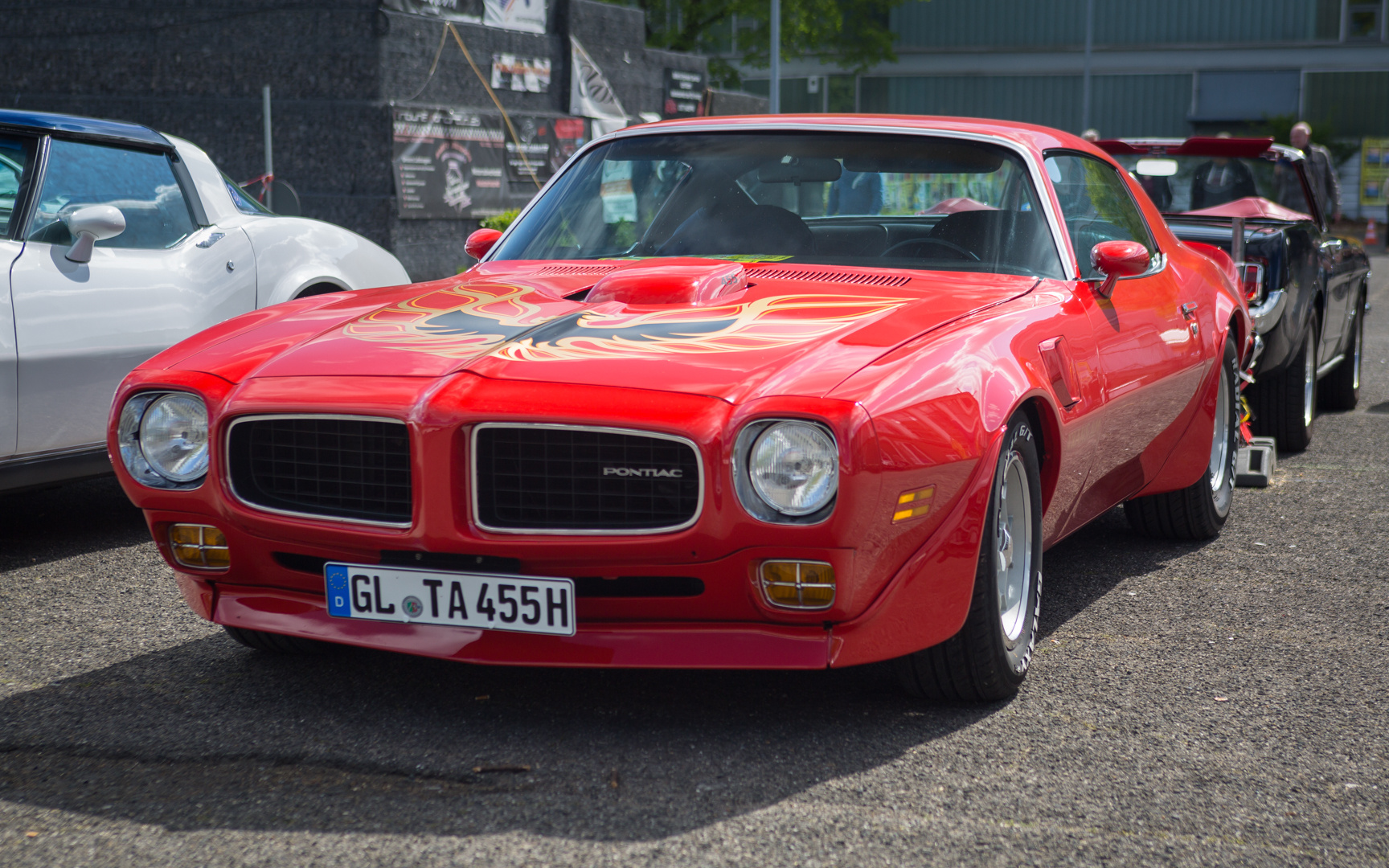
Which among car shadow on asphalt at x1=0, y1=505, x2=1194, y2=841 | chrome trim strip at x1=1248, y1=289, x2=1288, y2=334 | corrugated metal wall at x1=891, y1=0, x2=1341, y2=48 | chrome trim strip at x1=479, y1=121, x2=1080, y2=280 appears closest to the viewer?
car shadow on asphalt at x1=0, y1=505, x2=1194, y2=841

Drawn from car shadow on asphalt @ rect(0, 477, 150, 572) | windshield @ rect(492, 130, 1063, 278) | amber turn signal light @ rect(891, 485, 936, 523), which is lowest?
car shadow on asphalt @ rect(0, 477, 150, 572)

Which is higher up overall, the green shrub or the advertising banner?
the advertising banner

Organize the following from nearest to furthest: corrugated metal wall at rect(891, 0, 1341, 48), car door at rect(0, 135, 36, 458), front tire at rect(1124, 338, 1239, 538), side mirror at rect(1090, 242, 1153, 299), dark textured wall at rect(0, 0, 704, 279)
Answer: side mirror at rect(1090, 242, 1153, 299) → car door at rect(0, 135, 36, 458) → front tire at rect(1124, 338, 1239, 538) → dark textured wall at rect(0, 0, 704, 279) → corrugated metal wall at rect(891, 0, 1341, 48)

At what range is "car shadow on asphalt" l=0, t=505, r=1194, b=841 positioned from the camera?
8.91 ft

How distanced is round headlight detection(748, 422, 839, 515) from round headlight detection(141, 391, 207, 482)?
4.08 feet

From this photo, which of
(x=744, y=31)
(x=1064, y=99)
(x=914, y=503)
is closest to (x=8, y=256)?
(x=914, y=503)

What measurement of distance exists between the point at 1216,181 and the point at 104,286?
19.8ft

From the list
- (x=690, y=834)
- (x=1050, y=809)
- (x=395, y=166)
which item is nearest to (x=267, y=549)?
(x=690, y=834)

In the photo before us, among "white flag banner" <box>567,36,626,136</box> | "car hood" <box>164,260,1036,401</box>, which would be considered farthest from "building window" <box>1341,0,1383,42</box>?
"car hood" <box>164,260,1036,401</box>

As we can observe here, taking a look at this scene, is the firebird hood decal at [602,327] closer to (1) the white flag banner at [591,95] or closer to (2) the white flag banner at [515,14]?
(2) the white flag banner at [515,14]

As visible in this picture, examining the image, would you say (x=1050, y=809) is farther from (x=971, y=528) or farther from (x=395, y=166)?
(x=395, y=166)

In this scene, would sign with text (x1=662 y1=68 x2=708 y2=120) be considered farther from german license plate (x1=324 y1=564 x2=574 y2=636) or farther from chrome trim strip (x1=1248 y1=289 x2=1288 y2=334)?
german license plate (x1=324 y1=564 x2=574 y2=636)

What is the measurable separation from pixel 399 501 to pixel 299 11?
14.4m

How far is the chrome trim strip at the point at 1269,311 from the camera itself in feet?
21.6
